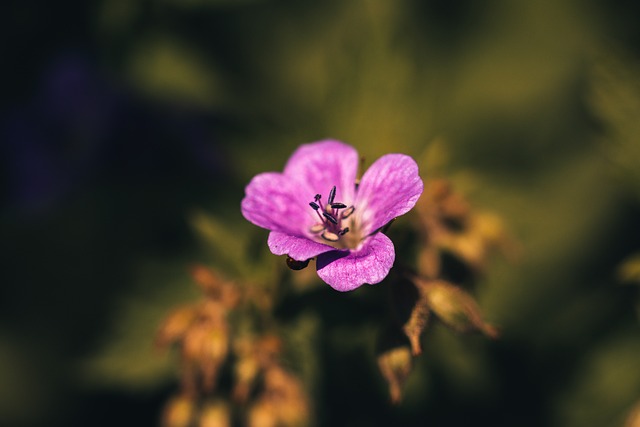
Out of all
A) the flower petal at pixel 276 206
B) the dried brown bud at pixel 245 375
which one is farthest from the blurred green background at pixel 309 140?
the flower petal at pixel 276 206

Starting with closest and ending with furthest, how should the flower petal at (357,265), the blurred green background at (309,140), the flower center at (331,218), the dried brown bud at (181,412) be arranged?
1. the flower petal at (357,265)
2. the flower center at (331,218)
3. the dried brown bud at (181,412)
4. the blurred green background at (309,140)

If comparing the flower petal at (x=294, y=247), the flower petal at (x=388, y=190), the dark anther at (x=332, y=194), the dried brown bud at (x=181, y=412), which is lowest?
→ the dried brown bud at (x=181, y=412)

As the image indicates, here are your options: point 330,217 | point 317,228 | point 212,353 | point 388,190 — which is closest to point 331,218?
point 330,217

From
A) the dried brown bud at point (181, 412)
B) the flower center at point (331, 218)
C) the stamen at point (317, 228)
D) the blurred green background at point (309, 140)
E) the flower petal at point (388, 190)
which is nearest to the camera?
the flower petal at point (388, 190)

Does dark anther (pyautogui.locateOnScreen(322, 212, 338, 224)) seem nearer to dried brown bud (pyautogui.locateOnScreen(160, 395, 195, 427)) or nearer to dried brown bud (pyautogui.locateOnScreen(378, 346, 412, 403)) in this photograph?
dried brown bud (pyautogui.locateOnScreen(378, 346, 412, 403))

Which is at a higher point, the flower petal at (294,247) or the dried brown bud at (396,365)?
the flower petal at (294,247)

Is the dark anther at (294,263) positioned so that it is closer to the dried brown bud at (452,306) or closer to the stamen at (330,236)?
the stamen at (330,236)

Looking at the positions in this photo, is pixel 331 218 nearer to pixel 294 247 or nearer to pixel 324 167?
pixel 324 167
